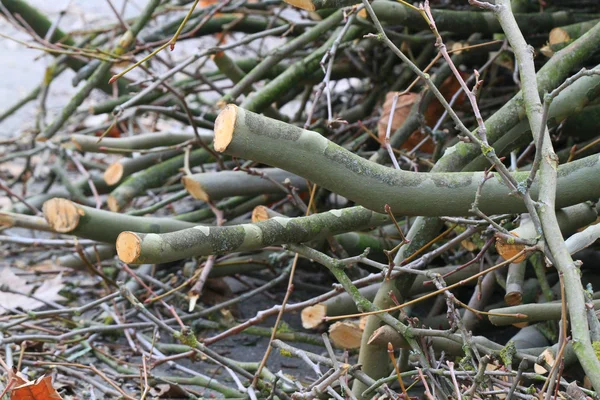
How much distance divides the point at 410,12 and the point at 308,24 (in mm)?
467

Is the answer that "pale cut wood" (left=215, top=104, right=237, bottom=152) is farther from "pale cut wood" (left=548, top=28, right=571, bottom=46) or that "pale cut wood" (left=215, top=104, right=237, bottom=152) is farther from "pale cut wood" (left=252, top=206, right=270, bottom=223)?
"pale cut wood" (left=548, top=28, right=571, bottom=46)

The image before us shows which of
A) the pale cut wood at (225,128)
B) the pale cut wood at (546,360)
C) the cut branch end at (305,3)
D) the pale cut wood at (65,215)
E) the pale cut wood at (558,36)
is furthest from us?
the pale cut wood at (558,36)

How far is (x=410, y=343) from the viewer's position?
5.43ft

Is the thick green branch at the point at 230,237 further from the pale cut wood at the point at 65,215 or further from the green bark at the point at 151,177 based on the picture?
the green bark at the point at 151,177

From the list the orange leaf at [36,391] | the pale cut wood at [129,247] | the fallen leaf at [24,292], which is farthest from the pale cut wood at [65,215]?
the fallen leaf at [24,292]

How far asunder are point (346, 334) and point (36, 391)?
30.5 inches

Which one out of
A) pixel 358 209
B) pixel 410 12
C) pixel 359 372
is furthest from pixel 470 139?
pixel 410 12

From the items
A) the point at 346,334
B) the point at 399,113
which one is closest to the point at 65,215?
the point at 346,334

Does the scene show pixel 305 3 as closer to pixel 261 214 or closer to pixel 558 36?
pixel 261 214

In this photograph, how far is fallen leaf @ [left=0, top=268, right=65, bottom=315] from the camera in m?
2.65

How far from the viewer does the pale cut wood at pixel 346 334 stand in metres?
2.04

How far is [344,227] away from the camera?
169cm

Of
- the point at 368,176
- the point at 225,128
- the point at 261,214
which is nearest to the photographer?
the point at 225,128

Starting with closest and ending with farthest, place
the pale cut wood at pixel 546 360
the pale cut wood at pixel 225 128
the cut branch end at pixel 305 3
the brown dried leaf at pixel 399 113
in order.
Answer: the pale cut wood at pixel 225 128, the pale cut wood at pixel 546 360, the cut branch end at pixel 305 3, the brown dried leaf at pixel 399 113
